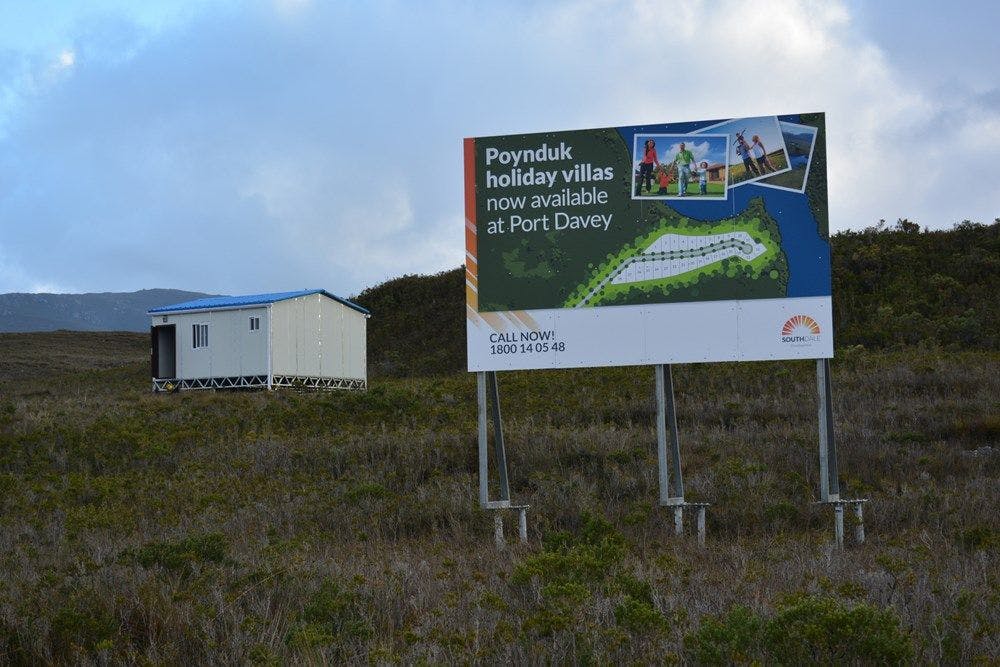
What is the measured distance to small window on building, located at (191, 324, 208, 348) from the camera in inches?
1120

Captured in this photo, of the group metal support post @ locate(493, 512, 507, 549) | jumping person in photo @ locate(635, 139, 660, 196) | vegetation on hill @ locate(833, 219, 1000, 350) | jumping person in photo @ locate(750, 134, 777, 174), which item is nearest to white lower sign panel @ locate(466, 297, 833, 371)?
jumping person in photo @ locate(635, 139, 660, 196)

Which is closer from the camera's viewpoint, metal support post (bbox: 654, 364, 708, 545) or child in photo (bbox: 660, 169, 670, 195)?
metal support post (bbox: 654, 364, 708, 545)

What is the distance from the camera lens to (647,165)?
10.5m

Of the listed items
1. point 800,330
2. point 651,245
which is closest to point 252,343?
point 651,245

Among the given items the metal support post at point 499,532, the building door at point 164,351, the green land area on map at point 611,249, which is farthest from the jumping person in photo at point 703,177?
the building door at point 164,351

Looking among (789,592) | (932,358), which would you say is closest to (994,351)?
(932,358)

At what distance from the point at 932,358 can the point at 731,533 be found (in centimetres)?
1537

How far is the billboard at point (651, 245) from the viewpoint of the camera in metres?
10.1

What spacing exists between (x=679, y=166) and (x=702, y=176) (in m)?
0.27

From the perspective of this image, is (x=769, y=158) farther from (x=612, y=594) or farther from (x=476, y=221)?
(x=612, y=594)

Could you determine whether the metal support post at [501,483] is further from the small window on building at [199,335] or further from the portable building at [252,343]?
the small window on building at [199,335]

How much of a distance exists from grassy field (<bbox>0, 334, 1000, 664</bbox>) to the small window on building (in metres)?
4.49

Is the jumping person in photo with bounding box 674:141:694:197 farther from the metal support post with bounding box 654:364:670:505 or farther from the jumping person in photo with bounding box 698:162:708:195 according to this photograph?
the metal support post with bounding box 654:364:670:505

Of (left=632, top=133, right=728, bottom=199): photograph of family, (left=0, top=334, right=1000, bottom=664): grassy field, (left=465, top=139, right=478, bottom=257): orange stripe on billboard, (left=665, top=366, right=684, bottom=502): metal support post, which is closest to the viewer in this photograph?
(left=0, top=334, right=1000, bottom=664): grassy field
